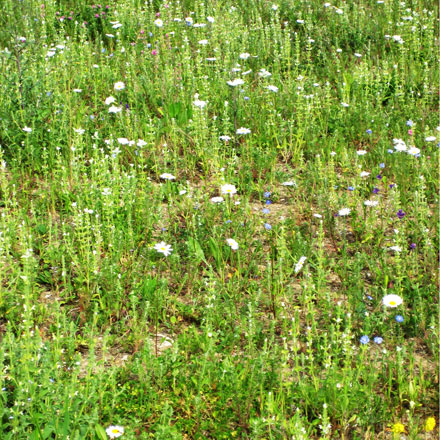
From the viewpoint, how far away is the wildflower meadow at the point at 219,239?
311cm

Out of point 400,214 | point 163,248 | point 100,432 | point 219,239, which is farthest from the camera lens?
point 400,214

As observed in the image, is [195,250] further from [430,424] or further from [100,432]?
[430,424]

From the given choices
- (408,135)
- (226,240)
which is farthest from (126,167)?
(408,135)

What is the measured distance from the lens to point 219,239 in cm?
420

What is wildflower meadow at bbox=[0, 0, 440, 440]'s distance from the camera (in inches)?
122

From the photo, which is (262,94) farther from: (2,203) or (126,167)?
(2,203)

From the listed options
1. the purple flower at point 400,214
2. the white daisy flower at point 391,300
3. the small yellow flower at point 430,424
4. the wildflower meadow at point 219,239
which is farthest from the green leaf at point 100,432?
the purple flower at point 400,214

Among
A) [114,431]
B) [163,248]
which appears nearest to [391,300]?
[163,248]

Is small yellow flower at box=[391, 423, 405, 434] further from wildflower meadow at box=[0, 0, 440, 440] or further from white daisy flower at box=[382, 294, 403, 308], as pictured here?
white daisy flower at box=[382, 294, 403, 308]

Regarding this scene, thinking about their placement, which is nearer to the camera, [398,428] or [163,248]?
[398,428]

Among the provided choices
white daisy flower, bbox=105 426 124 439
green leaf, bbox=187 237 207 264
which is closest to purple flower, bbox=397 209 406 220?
green leaf, bbox=187 237 207 264

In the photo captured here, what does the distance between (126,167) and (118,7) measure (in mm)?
3543

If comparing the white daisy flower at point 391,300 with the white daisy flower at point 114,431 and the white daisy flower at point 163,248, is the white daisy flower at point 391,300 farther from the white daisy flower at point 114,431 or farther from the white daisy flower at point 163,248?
the white daisy flower at point 114,431

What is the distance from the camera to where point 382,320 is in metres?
3.49
